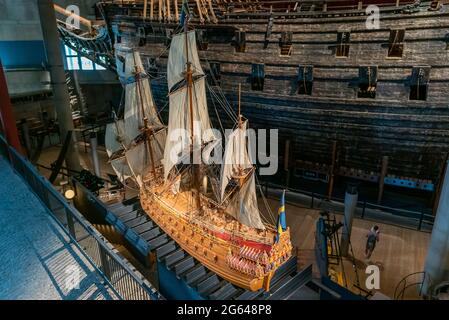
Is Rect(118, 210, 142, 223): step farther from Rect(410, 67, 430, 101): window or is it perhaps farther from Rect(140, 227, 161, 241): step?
Rect(410, 67, 430, 101): window

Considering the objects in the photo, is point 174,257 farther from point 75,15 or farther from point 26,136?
point 75,15

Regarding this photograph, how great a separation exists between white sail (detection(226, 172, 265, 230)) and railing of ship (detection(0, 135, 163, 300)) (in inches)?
145

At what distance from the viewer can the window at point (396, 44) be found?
448 inches

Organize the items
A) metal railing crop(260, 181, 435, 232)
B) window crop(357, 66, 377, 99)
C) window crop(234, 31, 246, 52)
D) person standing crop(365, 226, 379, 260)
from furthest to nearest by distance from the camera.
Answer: window crop(234, 31, 246, 52)
window crop(357, 66, 377, 99)
metal railing crop(260, 181, 435, 232)
person standing crop(365, 226, 379, 260)

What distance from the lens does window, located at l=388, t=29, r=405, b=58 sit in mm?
11367

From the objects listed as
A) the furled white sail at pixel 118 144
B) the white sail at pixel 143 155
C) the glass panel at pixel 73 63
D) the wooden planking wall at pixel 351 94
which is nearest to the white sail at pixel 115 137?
the furled white sail at pixel 118 144

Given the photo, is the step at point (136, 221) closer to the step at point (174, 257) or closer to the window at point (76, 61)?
the step at point (174, 257)

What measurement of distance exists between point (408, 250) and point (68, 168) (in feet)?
43.6

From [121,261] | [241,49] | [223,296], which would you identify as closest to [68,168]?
[241,49]

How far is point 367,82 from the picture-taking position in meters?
11.9

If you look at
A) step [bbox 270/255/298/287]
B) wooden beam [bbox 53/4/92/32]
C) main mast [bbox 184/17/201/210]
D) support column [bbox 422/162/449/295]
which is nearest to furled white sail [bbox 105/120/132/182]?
main mast [bbox 184/17/201/210]

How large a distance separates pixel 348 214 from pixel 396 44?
20.8 feet

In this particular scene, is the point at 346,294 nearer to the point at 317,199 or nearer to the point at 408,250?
the point at 408,250
